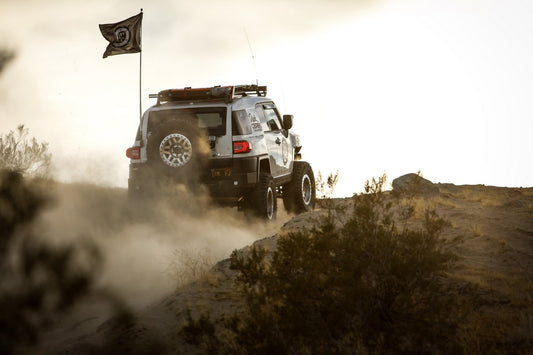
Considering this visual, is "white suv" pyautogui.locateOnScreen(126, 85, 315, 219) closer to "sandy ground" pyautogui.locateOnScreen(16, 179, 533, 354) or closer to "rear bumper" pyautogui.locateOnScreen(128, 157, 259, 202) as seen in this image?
"rear bumper" pyautogui.locateOnScreen(128, 157, 259, 202)

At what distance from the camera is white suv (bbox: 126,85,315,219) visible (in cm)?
1019

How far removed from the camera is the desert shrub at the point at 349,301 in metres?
5.62

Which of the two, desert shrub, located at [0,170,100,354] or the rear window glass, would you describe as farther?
the rear window glass

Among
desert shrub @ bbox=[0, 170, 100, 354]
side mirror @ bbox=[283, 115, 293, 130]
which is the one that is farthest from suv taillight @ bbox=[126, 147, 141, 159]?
side mirror @ bbox=[283, 115, 293, 130]

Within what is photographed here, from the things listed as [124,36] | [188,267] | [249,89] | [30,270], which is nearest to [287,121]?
[249,89]

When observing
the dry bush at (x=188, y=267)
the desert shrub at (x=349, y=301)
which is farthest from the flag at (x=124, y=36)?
the desert shrub at (x=349, y=301)

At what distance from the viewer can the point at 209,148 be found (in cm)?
1034

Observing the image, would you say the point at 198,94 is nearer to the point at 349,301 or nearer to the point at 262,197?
the point at 262,197

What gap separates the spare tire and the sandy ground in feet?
2.65

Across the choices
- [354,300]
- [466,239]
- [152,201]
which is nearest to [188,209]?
[152,201]

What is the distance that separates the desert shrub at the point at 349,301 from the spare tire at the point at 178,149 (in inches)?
164

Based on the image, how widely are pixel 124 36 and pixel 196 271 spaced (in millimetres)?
8342

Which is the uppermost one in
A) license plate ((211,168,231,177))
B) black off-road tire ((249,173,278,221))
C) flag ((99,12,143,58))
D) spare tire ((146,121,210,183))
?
flag ((99,12,143,58))

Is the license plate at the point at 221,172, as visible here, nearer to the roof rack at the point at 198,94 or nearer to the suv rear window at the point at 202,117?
the suv rear window at the point at 202,117
